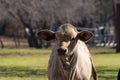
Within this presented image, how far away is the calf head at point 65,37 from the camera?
799 centimetres

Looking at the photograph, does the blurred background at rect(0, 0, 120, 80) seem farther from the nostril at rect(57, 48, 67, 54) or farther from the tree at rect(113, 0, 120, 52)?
the nostril at rect(57, 48, 67, 54)

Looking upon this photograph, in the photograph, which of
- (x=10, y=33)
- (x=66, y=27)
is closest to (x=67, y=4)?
(x=10, y=33)

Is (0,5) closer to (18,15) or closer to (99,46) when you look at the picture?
(18,15)

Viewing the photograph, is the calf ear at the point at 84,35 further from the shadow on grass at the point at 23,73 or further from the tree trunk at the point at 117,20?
the tree trunk at the point at 117,20

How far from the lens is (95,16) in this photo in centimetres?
7175

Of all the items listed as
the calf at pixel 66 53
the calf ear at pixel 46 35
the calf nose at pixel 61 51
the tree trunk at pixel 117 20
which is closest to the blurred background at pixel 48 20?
the tree trunk at pixel 117 20

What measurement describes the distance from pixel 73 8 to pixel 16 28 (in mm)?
10619

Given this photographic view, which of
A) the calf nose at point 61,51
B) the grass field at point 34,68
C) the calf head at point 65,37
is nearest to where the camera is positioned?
the calf nose at point 61,51

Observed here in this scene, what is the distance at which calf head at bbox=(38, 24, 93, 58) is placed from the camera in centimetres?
799

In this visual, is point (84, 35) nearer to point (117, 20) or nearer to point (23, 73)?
point (23, 73)

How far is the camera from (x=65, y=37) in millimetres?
8320

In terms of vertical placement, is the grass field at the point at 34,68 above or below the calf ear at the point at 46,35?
below

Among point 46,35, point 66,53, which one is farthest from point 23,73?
point 66,53

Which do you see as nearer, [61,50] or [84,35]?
[61,50]
